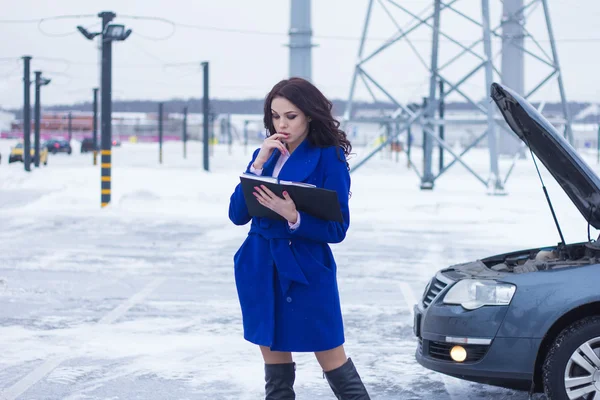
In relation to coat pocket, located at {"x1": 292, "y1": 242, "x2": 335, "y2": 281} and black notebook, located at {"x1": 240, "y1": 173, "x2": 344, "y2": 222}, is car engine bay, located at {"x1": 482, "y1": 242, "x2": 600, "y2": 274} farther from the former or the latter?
black notebook, located at {"x1": 240, "y1": 173, "x2": 344, "y2": 222}

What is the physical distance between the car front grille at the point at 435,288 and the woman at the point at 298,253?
1.45 meters

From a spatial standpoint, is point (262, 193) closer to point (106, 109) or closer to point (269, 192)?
point (269, 192)

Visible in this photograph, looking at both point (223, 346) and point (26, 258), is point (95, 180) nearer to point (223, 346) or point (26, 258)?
point (26, 258)

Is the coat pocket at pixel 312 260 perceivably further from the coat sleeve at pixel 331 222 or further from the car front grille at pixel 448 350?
the car front grille at pixel 448 350

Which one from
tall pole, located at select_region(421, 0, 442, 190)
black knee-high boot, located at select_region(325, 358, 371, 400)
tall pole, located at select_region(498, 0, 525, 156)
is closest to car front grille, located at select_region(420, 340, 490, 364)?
black knee-high boot, located at select_region(325, 358, 371, 400)

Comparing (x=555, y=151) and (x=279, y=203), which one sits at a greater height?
(x=555, y=151)

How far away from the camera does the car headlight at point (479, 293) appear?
471cm

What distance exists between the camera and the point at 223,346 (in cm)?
696

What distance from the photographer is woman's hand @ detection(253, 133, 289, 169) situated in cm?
366

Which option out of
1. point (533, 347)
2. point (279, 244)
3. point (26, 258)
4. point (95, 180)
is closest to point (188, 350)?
point (533, 347)

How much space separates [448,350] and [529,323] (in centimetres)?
44

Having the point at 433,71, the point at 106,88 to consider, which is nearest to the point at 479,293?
the point at 106,88

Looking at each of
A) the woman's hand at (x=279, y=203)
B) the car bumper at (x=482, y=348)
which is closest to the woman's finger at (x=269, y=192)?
the woman's hand at (x=279, y=203)

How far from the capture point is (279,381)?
382cm
